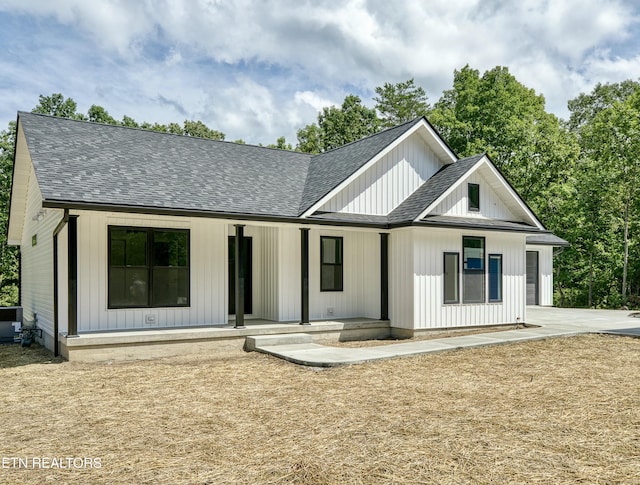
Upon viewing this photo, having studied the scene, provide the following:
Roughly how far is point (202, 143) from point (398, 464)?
12.1 meters

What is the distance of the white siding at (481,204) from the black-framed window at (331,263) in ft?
9.02

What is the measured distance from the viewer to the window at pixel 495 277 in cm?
1412

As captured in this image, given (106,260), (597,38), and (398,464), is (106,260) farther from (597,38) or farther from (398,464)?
(597,38)

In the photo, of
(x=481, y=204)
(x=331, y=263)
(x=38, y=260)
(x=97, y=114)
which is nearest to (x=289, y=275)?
(x=331, y=263)

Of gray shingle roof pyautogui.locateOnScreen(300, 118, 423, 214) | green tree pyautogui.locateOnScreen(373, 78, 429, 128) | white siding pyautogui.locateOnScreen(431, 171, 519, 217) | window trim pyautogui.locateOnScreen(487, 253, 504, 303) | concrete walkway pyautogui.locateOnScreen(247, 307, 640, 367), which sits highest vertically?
green tree pyautogui.locateOnScreen(373, 78, 429, 128)

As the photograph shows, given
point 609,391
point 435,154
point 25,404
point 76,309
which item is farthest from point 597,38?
point 25,404

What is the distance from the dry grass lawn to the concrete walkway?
409 mm

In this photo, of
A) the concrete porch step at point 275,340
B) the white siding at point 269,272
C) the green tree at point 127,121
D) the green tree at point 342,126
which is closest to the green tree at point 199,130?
the green tree at point 127,121

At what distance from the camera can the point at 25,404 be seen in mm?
7090

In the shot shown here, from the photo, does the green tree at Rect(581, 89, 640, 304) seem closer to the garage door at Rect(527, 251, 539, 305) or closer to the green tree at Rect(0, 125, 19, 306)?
the garage door at Rect(527, 251, 539, 305)

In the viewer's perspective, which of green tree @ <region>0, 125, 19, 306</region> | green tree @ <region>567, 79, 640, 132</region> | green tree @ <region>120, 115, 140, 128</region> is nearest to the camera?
green tree @ <region>0, 125, 19, 306</region>

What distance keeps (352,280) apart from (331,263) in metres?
0.82

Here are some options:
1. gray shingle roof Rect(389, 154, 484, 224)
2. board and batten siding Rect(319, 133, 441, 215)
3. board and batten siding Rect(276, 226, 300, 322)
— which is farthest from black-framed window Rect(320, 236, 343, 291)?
gray shingle roof Rect(389, 154, 484, 224)

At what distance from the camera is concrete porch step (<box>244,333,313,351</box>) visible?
36.7ft
